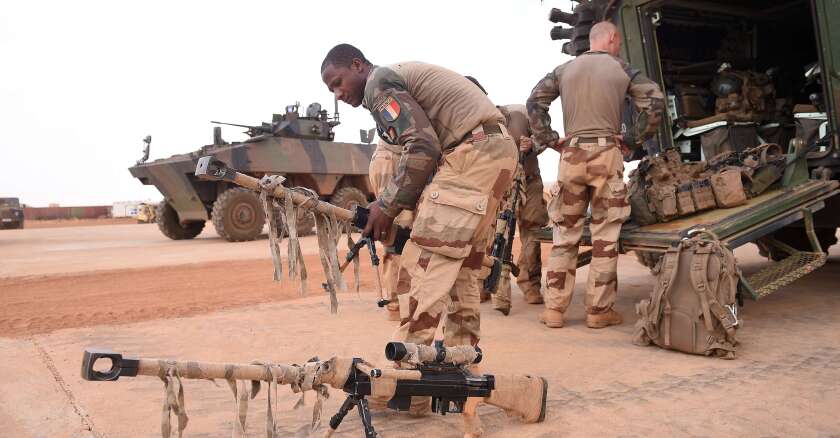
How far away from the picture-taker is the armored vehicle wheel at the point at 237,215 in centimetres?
1320

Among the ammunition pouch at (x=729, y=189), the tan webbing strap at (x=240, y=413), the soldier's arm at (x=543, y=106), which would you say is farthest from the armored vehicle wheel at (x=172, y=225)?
the tan webbing strap at (x=240, y=413)

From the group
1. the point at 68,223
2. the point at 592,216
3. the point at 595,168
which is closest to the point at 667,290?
the point at 592,216

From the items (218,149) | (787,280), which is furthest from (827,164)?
(218,149)

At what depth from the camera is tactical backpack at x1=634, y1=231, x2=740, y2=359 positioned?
364 centimetres

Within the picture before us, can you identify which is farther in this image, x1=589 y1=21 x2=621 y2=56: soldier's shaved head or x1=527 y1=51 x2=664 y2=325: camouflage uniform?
x1=589 y1=21 x2=621 y2=56: soldier's shaved head

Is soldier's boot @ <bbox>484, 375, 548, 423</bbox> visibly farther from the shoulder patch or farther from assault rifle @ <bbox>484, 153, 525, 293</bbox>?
assault rifle @ <bbox>484, 153, 525, 293</bbox>

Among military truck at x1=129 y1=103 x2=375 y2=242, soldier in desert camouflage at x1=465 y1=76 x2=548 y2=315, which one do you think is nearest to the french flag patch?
soldier in desert camouflage at x1=465 y1=76 x2=548 y2=315

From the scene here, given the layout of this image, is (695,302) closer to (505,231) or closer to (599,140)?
(599,140)

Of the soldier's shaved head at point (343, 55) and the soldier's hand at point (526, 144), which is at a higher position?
the soldier's shaved head at point (343, 55)

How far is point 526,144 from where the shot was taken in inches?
205

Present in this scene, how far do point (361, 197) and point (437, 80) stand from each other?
526 inches

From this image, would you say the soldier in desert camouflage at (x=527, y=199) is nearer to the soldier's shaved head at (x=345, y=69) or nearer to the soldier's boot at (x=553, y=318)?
the soldier's boot at (x=553, y=318)

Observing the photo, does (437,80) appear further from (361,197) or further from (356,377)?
(361,197)

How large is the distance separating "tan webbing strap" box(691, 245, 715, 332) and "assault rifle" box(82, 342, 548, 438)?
4.76 ft
